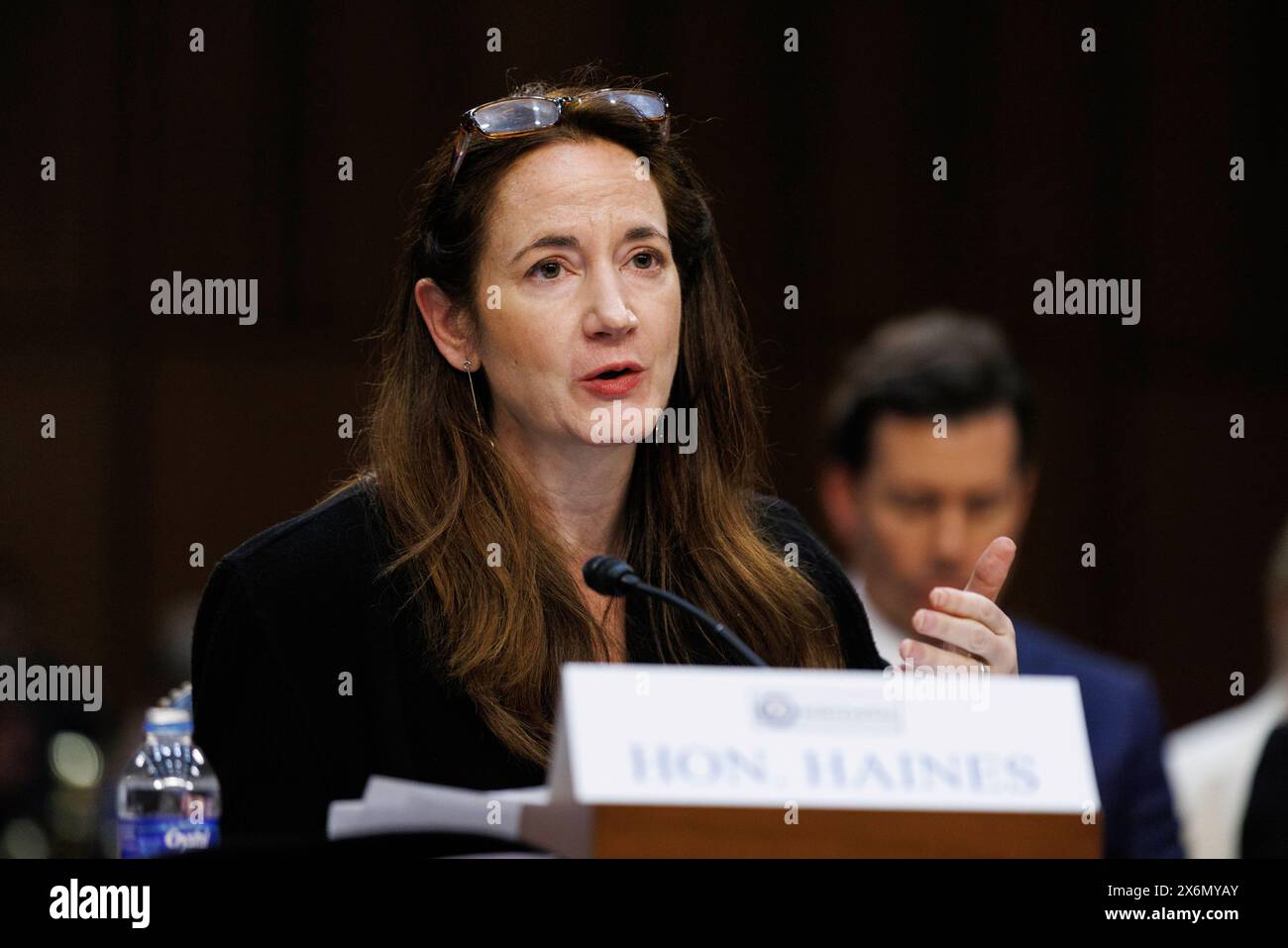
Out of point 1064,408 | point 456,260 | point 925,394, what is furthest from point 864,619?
point 1064,408

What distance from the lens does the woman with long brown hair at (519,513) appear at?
6.66ft

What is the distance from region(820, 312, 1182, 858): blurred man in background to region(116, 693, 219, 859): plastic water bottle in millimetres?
1574

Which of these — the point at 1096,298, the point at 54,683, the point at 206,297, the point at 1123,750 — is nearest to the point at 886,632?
the point at 1123,750

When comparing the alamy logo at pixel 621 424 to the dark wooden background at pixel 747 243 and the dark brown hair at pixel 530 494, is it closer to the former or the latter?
the dark brown hair at pixel 530 494

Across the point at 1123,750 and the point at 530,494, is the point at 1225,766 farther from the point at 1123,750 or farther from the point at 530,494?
the point at 530,494

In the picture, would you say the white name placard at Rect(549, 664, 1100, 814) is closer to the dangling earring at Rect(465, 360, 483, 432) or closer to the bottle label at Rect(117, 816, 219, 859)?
the bottle label at Rect(117, 816, 219, 859)

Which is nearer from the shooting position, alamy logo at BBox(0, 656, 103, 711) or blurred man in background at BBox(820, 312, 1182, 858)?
blurred man in background at BBox(820, 312, 1182, 858)

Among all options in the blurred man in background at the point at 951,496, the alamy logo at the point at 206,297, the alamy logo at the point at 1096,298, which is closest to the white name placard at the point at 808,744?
the blurred man in background at the point at 951,496

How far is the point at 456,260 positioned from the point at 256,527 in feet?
10.4

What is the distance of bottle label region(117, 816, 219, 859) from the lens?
176cm

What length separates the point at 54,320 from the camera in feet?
17.3

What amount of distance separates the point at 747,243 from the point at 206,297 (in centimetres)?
175
